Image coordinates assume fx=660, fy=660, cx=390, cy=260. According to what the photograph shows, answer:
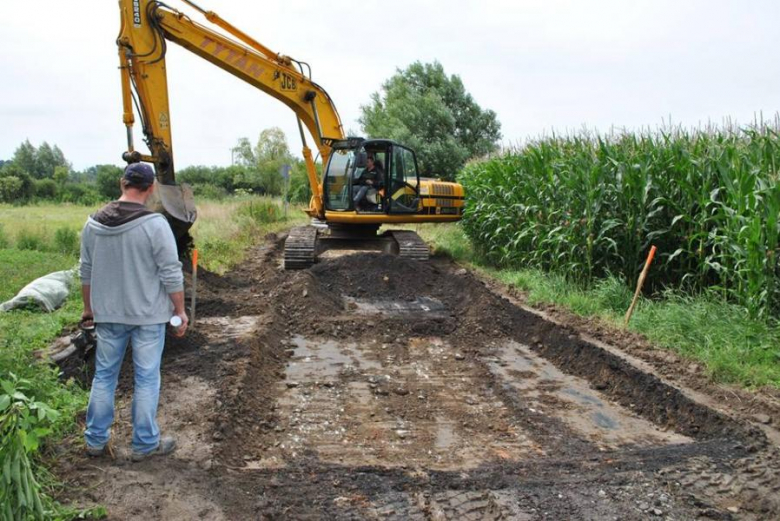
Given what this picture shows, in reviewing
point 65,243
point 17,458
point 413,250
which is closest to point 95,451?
point 17,458

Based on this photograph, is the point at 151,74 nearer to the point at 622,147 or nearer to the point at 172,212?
the point at 172,212

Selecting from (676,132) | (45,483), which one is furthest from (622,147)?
(45,483)

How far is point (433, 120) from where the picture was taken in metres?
32.3

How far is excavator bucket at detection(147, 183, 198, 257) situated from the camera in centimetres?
943

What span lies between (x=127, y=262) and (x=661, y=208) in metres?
6.65

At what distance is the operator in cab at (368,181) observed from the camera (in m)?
12.5

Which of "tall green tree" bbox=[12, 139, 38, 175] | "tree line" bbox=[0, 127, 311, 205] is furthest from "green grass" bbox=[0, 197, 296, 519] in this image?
"tall green tree" bbox=[12, 139, 38, 175]

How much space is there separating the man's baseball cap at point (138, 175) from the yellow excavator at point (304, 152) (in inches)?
223

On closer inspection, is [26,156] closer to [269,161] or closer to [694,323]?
[269,161]

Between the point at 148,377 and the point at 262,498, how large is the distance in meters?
1.03

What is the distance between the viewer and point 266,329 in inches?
297

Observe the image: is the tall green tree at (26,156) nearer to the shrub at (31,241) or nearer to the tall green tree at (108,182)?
the tall green tree at (108,182)

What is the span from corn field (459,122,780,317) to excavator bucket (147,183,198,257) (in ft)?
17.8

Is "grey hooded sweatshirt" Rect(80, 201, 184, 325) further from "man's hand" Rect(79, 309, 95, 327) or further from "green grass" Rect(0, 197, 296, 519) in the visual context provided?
"green grass" Rect(0, 197, 296, 519)
